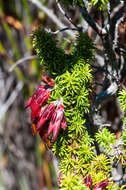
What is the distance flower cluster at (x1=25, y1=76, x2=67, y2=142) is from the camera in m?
0.39

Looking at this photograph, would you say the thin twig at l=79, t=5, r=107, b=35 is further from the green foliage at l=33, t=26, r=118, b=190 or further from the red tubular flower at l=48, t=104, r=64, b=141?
Answer: the red tubular flower at l=48, t=104, r=64, b=141

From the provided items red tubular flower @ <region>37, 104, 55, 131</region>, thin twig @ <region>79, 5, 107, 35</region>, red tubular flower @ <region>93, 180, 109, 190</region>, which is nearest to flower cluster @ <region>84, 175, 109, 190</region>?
red tubular flower @ <region>93, 180, 109, 190</region>

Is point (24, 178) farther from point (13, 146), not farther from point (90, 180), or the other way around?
point (90, 180)

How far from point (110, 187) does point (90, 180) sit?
0.13 feet

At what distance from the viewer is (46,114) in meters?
0.40

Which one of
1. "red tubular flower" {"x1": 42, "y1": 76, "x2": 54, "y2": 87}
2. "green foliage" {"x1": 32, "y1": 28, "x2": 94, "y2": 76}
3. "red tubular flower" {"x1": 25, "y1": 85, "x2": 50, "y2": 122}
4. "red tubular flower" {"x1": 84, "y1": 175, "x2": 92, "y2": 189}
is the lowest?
"red tubular flower" {"x1": 84, "y1": 175, "x2": 92, "y2": 189}

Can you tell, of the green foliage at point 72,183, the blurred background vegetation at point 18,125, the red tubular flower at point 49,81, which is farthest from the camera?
the blurred background vegetation at point 18,125

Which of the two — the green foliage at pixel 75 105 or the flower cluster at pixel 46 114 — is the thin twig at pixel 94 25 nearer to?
the green foliage at pixel 75 105

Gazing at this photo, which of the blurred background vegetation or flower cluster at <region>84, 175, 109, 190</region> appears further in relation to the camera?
the blurred background vegetation

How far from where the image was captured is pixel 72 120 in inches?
16.0

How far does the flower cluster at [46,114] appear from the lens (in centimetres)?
39

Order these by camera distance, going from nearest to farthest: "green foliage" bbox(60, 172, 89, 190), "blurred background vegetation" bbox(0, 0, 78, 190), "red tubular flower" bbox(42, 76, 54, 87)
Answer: "green foliage" bbox(60, 172, 89, 190) < "red tubular flower" bbox(42, 76, 54, 87) < "blurred background vegetation" bbox(0, 0, 78, 190)

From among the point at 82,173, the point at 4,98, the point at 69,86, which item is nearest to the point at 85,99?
the point at 69,86

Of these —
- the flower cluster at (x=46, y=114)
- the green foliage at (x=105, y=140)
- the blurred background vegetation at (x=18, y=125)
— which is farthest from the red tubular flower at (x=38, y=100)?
the blurred background vegetation at (x=18, y=125)
